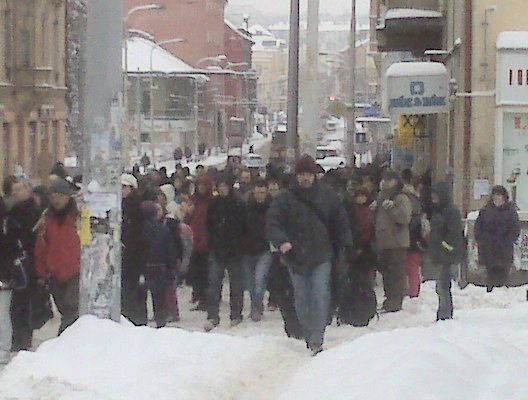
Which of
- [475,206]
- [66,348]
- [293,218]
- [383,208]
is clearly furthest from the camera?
[475,206]

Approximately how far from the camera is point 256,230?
546 inches

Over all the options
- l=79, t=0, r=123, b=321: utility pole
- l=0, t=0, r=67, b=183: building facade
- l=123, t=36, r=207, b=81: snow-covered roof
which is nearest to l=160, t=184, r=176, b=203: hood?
l=79, t=0, r=123, b=321: utility pole

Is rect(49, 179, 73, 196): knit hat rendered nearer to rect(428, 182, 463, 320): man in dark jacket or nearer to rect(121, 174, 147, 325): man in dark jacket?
rect(121, 174, 147, 325): man in dark jacket

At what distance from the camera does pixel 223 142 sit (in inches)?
4082

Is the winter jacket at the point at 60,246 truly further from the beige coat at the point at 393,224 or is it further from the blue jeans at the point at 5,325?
the beige coat at the point at 393,224

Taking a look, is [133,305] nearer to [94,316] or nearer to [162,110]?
[94,316]

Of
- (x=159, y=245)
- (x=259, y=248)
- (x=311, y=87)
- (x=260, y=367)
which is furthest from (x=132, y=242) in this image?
(x=311, y=87)

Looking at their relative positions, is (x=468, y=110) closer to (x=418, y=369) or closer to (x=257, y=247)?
(x=257, y=247)

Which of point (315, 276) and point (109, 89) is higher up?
point (109, 89)

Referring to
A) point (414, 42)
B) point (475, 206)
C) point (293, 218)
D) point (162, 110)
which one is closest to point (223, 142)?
point (162, 110)

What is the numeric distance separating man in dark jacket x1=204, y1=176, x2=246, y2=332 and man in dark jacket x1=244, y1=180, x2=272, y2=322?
9 cm

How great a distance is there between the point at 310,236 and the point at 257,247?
333cm

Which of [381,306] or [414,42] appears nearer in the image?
[381,306]

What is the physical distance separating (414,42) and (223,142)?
246ft
